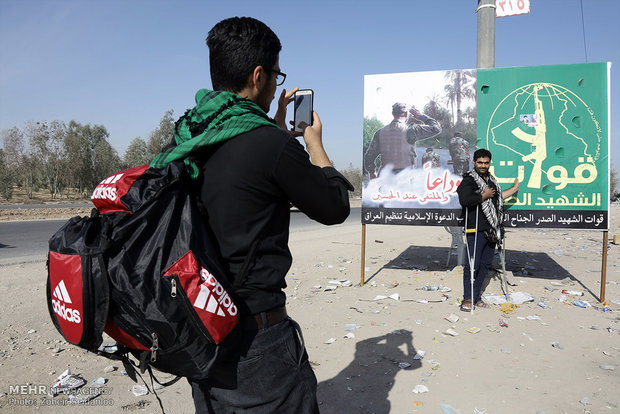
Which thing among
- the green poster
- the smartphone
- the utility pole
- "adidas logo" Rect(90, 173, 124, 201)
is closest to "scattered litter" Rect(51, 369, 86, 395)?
"adidas logo" Rect(90, 173, 124, 201)

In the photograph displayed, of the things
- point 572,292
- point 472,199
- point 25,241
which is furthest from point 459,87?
point 25,241

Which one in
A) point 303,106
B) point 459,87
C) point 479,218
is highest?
point 459,87

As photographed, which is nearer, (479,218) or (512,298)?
(479,218)

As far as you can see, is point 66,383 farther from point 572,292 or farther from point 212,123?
point 572,292

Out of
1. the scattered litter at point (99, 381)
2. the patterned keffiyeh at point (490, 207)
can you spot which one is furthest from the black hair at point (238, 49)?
the patterned keffiyeh at point (490, 207)

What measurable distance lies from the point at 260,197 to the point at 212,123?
10.9 inches

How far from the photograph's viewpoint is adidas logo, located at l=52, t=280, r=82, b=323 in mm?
1178

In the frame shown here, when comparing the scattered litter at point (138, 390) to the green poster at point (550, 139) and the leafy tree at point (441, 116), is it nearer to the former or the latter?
the green poster at point (550, 139)

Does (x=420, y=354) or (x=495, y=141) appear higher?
(x=495, y=141)

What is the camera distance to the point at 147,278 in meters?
1.16

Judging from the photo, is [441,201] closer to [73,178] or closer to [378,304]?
[378,304]

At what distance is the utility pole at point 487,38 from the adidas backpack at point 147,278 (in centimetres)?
634

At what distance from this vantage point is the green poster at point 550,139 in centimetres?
555

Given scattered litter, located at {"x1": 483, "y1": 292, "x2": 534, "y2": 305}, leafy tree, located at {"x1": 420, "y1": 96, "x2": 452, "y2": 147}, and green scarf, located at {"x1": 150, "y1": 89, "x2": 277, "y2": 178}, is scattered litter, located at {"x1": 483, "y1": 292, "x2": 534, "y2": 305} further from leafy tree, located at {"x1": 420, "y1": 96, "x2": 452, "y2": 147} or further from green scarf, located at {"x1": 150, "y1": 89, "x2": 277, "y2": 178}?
green scarf, located at {"x1": 150, "y1": 89, "x2": 277, "y2": 178}
